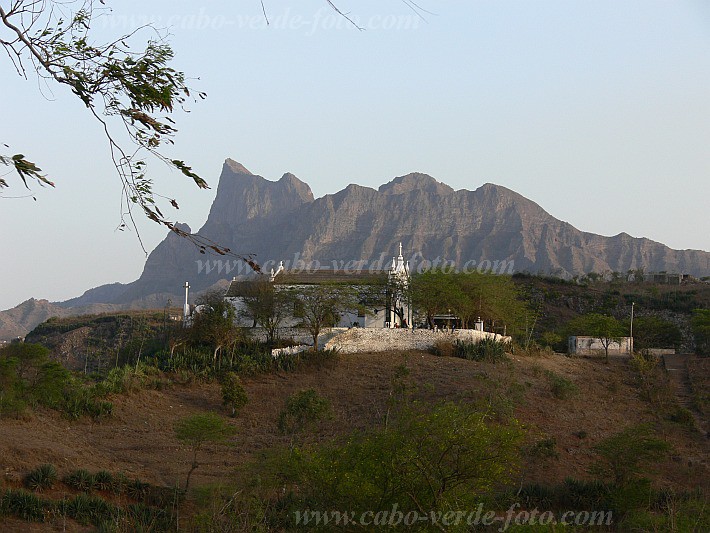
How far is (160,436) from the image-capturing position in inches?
1072

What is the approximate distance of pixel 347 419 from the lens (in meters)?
29.6

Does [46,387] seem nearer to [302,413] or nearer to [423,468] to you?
[302,413]

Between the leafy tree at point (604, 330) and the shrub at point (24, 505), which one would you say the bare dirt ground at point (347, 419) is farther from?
the leafy tree at point (604, 330)

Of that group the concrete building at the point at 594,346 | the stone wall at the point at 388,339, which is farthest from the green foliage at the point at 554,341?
the stone wall at the point at 388,339

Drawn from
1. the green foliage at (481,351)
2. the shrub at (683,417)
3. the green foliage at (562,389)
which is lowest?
the shrub at (683,417)

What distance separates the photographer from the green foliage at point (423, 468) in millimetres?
13180

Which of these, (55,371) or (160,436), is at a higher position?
(55,371)

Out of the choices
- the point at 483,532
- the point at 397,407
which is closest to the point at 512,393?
the point at 397,407

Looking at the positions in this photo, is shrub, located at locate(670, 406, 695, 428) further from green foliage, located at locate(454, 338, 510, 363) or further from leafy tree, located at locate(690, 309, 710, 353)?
leafy tree, located at locate(690, 309, 710, 353)

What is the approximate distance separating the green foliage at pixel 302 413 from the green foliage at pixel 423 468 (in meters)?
13.5

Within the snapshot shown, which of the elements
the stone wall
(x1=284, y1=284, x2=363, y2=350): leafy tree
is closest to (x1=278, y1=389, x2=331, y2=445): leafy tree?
the stone wall

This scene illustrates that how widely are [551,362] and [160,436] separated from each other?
22.2 m

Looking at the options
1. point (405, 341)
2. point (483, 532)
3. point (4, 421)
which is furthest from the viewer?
point (405, 341)

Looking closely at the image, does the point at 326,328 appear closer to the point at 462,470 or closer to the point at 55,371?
the point at 55,371
